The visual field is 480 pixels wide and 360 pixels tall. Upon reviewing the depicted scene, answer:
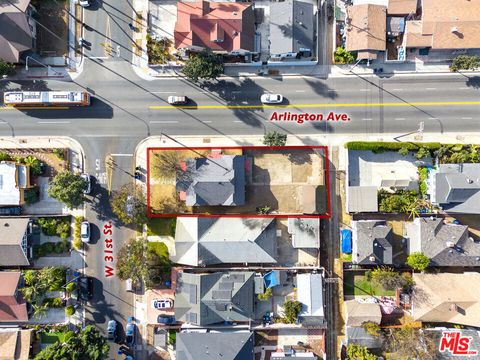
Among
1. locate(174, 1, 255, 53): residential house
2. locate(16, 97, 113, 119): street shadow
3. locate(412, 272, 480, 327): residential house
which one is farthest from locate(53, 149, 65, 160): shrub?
locate(412, 272, 480, 327): residential house

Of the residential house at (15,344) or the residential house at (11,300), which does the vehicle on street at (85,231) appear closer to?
the residential house at (11,300)

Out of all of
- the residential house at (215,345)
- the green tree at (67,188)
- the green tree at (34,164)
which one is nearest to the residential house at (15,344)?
the green tree at (67,188)

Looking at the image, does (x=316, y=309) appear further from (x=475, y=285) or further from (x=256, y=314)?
(x=475, y=285)

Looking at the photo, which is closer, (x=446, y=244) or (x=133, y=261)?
(x=133, y=261)

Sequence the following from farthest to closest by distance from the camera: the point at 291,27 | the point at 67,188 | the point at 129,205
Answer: the point at 291,27 < the point at 129,205 < the point at 67,188

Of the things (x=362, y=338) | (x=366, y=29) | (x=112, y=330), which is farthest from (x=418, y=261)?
(x=112, y=330)

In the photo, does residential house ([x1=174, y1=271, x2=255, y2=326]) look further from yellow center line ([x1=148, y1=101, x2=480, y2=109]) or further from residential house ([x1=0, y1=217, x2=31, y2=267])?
yellow center line ([x1=148, y1=101, x2=480, y2=109])

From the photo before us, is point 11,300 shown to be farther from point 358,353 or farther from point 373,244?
point 373,244
